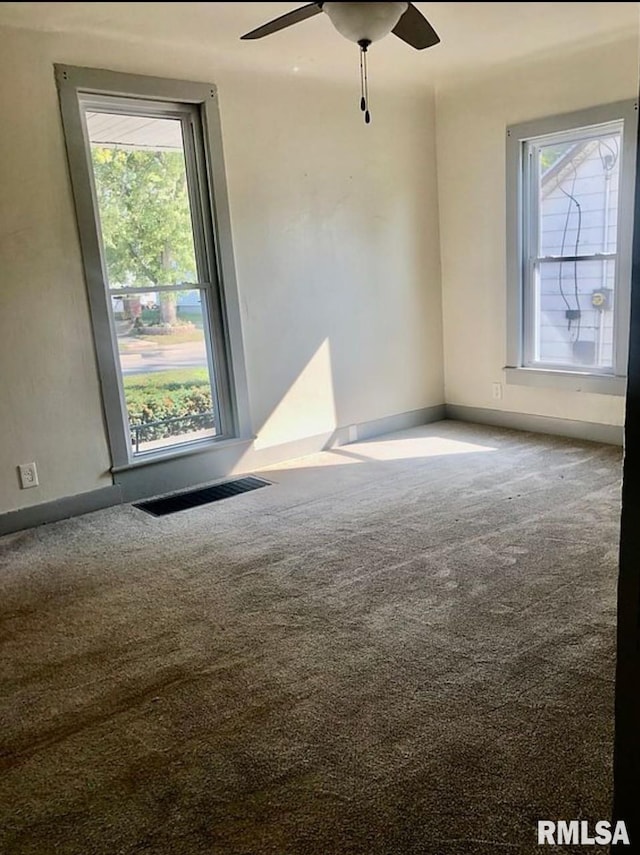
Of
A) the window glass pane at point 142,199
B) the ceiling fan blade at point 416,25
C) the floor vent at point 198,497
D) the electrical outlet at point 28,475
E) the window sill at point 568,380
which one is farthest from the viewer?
the window sill at point 568,380

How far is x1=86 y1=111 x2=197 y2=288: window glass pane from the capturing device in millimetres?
3551

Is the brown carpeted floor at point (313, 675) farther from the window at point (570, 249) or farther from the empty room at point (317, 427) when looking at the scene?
the window at point (570, 249)

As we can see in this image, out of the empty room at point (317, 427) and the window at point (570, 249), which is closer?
the empty room at point (317, 427)

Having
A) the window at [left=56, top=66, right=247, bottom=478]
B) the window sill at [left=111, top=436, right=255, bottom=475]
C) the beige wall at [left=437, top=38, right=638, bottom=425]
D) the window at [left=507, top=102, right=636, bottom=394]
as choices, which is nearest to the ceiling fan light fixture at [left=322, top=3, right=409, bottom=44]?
the window at [left=56, top=66, right=247, bottom=478]

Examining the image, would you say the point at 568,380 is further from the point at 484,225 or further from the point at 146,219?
the point at 146,219

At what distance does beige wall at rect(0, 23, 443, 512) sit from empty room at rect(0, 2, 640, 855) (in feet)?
0.06

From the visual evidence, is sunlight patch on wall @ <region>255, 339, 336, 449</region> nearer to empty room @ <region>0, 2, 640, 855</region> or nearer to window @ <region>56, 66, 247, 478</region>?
empty room @ <region>0, 2, 640, 855</region>

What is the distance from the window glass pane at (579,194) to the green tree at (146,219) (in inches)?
91.7

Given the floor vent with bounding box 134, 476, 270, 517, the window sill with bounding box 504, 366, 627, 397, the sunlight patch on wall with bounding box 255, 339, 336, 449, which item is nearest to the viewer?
the floor vent with bounding box 134, 476, 270, 517

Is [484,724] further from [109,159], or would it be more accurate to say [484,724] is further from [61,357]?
[109,159]

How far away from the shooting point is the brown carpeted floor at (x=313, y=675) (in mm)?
1482

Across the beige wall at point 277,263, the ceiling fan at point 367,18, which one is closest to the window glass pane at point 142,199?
the beige wall at point 277,263

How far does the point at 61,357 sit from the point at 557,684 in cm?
275

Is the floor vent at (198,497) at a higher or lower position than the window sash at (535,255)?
lower
